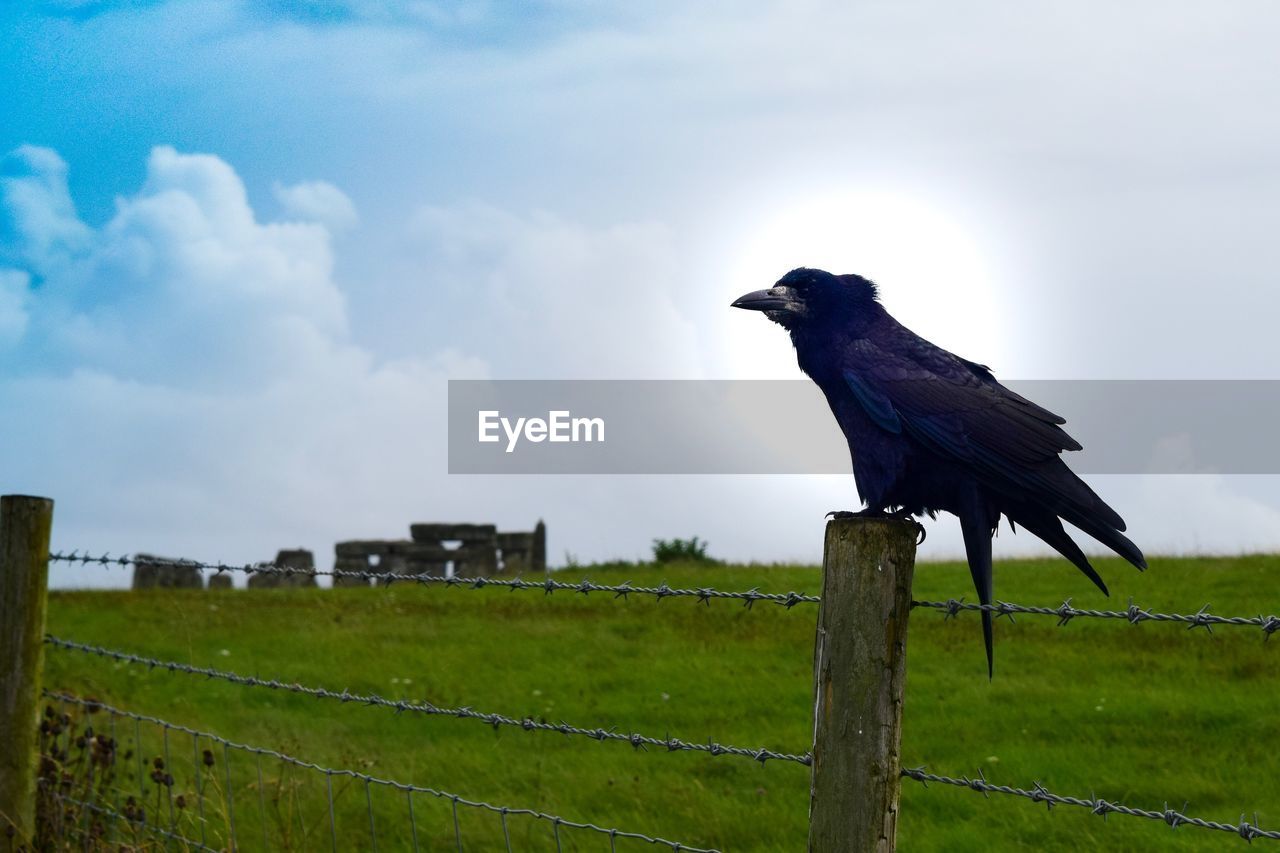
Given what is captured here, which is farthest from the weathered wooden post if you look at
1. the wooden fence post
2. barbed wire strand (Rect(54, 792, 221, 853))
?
the wooden fence post

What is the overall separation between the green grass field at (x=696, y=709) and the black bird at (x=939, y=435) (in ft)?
10.0

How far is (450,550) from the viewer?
30016 mm

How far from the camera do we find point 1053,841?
7.64 metres

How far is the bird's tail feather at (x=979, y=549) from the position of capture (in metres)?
4.40

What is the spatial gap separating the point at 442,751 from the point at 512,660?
155 inches

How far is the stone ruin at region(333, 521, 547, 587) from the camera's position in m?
29.7

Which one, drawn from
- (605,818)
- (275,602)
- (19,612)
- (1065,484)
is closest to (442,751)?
(605,818)

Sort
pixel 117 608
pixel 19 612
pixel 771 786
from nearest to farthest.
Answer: pixel 19 612
pixel 771 786
pixel 117 608

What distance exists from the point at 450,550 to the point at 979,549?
26245 millimetres

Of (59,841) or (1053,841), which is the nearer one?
(59,841)

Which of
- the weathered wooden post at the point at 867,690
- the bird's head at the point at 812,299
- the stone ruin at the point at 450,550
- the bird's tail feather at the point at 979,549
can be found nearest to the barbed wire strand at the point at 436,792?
the weathered wooden post at the point at 867,690

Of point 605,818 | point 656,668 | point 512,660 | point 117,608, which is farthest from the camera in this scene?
point 117,608

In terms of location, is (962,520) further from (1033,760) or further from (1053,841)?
(1033,760)

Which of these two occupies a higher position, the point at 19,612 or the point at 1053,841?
the point at 19,612
